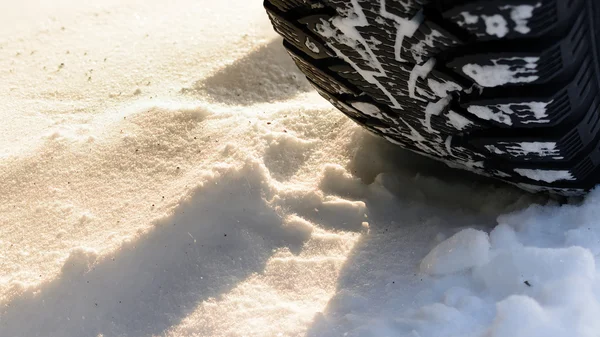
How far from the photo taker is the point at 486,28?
26.9 inches

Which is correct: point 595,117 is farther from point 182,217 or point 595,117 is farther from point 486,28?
point 182,217

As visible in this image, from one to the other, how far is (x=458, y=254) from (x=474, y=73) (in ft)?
0.93

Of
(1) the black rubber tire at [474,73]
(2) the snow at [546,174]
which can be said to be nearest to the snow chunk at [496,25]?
(1) the black rubber tire at [474,73]

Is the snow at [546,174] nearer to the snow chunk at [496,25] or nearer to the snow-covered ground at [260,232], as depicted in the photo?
the snow-covered ground at [260,232]

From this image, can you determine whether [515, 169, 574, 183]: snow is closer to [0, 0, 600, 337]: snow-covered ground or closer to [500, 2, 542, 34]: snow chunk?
[0, 0, 600, 337]: snow-covered ground

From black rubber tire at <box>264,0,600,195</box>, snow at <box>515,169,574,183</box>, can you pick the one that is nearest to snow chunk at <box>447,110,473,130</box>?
black rubber tire at <box>264,0,600,195</box>

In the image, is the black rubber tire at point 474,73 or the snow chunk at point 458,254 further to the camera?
the snow chunk at point 458,254

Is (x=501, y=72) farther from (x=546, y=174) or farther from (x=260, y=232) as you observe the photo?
(x=260, y=232)

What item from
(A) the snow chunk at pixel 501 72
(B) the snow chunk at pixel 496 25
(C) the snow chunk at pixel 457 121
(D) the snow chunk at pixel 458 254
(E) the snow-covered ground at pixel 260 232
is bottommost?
(E) the snow-covered ground at pixel 260 232

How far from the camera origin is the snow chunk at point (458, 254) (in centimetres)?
89

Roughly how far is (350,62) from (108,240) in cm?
49

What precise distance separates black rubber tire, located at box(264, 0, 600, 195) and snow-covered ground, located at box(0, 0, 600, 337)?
0.12 m

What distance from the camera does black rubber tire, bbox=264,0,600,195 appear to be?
691mm

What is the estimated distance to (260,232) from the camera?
103 centimetres
